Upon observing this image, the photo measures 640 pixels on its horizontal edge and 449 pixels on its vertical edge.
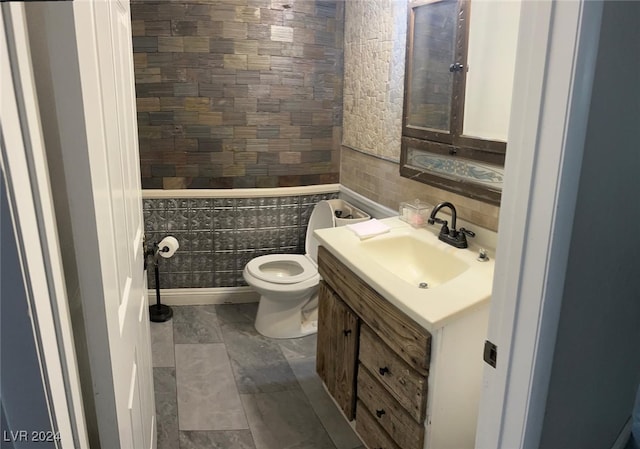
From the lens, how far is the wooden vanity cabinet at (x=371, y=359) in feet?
5.27

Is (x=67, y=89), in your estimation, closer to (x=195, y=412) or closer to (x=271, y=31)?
(x=195, y=412)

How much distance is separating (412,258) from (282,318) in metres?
1.09

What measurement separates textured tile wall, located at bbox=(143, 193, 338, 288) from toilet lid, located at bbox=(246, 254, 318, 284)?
0.17 meters

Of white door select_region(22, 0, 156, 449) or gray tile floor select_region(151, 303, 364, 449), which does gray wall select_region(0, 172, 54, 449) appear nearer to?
white door select_region(22, 0, 156, 449)

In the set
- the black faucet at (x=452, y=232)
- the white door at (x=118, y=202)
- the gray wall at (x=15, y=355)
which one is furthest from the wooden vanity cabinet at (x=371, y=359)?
the gray wall at (x=15, y=355)

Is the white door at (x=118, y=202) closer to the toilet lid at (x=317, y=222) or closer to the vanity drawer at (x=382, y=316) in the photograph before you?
the vanity drawer at (x=382, y=316)

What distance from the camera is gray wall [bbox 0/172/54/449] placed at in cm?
53

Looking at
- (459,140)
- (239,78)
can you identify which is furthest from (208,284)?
(459,140)

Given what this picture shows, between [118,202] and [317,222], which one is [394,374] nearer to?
[118,202]

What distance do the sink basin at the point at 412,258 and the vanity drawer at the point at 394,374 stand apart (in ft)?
1.10

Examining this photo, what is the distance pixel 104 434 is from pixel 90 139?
0.53m

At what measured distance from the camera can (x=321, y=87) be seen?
10.2 feet

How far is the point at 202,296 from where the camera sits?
132 inches

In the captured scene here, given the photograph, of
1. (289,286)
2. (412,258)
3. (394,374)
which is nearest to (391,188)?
(412,258)
